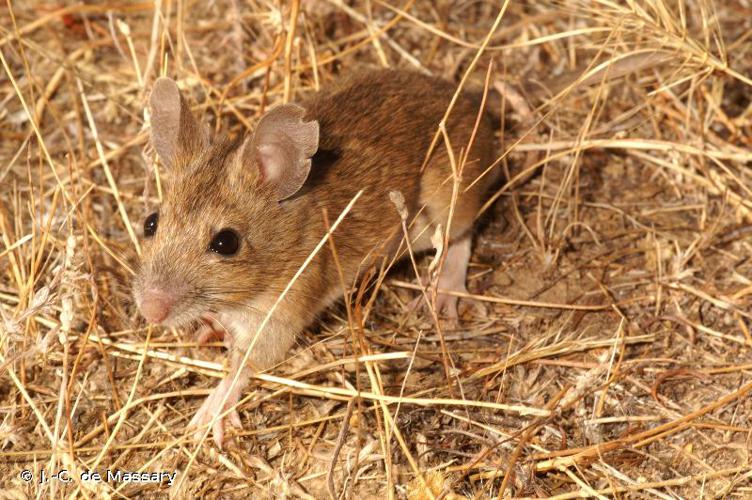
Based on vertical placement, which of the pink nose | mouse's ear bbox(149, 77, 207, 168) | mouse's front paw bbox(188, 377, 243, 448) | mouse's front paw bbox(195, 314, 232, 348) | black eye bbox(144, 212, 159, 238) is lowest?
mouse's front paw bbox(188, 377, 243, 448)

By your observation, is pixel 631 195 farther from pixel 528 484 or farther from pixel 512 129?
pixel 528 484

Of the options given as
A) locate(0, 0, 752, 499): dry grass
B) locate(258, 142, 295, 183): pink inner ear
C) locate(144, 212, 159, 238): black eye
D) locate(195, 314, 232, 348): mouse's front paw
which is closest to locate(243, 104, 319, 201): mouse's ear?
locate(258, 142, 295, 183): pink inner ear

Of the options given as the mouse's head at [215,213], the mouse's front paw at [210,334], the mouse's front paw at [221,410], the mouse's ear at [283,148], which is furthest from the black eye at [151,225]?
the mouse's front paw at [221,410]

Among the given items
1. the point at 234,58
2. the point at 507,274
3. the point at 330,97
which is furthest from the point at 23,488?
the point at 234,58

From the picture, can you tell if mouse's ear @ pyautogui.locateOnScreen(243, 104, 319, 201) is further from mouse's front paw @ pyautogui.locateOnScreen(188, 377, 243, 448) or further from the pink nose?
mouse's front paw @ pyautogui.locateOnScreen(188, 377, 243, 448)

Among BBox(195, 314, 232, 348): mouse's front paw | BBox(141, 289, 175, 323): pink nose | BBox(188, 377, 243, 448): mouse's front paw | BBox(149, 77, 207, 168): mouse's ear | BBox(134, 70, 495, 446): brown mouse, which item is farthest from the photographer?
BBox(195, 314, 232, 348): mouse's front paw

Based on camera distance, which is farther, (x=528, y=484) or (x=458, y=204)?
(x=458, y=204)

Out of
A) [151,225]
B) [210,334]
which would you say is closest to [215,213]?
[151,225]

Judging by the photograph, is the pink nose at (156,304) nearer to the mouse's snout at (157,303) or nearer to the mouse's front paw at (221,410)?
the mouse's snout at (157,303)

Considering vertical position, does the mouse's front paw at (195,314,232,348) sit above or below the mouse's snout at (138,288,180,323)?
below
